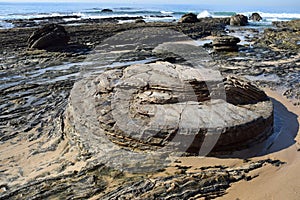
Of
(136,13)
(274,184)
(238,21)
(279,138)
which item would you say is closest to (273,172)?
(274,184)

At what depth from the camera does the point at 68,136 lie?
6.37m

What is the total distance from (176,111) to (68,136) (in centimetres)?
247

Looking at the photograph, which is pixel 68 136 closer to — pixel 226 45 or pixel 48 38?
pixel 48 38

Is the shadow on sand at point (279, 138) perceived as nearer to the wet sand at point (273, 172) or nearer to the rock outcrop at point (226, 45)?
the wet sand at point (273, 172)

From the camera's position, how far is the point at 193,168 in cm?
500

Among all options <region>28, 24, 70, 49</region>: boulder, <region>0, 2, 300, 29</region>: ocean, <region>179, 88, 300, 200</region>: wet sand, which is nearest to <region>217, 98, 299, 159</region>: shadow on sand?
<region>179, 88, 300, 200</region>: wet sand

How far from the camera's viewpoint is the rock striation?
530 centimetres

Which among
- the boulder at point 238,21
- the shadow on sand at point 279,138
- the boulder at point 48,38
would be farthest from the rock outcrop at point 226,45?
the boulder at point 238,21

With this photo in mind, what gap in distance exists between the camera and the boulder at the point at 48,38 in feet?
54.9

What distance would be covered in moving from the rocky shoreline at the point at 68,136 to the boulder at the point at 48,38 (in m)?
0.92

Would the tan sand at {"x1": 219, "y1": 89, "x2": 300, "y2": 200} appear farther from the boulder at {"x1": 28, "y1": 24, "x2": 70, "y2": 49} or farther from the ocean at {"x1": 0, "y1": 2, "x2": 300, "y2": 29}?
the ocean at {"x1": 0, "y1": 2, "x2": 300, "y2": 29}

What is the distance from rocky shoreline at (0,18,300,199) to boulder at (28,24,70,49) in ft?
3.03

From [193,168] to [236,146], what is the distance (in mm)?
997

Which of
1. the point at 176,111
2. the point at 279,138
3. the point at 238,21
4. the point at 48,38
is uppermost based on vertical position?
the point at 238,21
